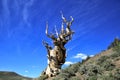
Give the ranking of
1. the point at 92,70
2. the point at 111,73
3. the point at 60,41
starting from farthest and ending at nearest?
the point at 60,41 < the point at 92,70 < the point at 111,73

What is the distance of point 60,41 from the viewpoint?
2509cm

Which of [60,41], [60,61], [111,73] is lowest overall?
[111,73]

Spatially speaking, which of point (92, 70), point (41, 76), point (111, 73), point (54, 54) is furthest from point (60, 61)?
point (111, 73)

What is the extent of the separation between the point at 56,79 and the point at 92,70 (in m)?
3.20

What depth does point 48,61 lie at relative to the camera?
26109mm

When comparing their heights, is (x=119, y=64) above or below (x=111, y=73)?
above

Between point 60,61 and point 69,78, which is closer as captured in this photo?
point 69,78

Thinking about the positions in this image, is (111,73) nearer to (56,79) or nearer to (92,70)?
(92,70)

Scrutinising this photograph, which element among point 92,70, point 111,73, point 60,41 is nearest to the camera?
point 111,73

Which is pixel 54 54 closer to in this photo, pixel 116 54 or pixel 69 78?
pixel 69 78

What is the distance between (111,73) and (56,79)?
5.23m

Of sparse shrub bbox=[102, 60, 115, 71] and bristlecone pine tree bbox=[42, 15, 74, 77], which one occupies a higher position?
bristlecone pine tree bbox=[42, 15, 74, 77]

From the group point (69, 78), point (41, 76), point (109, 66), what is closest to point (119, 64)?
point (109, 66)

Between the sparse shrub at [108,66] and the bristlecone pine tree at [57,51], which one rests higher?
the bristlecone pine tree at [57,51]
